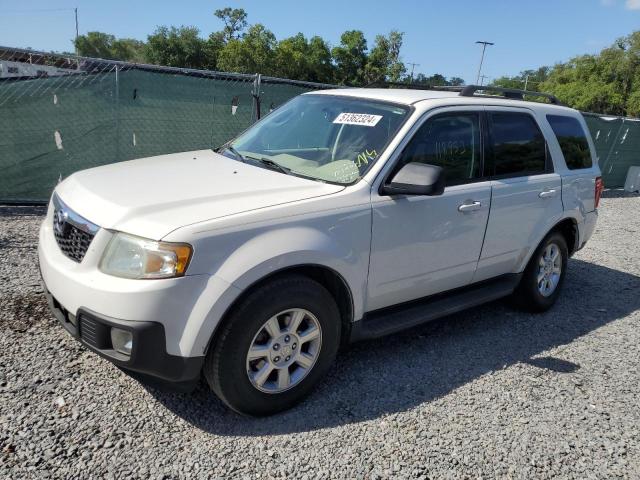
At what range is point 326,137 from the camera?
360 cm

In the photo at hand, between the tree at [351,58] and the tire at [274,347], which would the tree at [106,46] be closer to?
the tree at [351,58]

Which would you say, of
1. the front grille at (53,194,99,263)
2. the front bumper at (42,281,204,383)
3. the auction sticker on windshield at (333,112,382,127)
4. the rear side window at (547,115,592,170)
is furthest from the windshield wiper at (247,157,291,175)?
the rear side window at (547,115,592,170)

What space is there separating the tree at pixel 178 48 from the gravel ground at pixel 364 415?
3081 inches

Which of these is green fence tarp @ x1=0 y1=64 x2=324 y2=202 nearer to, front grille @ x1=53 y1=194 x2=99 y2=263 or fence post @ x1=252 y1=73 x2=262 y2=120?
fence post @ x1=252 y1=73 x2=262 y2=120

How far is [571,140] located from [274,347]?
358 centimetres

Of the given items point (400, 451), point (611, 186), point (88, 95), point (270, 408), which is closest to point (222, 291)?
point (270, 408)

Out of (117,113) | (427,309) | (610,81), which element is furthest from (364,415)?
(610,81)

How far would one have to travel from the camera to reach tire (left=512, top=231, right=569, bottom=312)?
461 cm

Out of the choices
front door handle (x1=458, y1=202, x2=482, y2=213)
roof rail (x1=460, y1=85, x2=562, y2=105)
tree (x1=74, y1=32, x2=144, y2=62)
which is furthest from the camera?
tree (x1=74, y1=32, x2=144, y2=62)

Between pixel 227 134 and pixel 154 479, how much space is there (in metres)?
6.13

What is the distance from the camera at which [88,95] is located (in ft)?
22.2

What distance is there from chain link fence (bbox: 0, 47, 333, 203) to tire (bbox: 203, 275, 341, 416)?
16.1ft

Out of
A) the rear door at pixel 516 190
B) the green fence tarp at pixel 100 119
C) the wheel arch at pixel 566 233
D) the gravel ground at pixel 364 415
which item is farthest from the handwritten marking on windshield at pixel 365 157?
the green fence tarp at pixel 100 119

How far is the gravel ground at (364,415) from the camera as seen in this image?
259 centimetres
